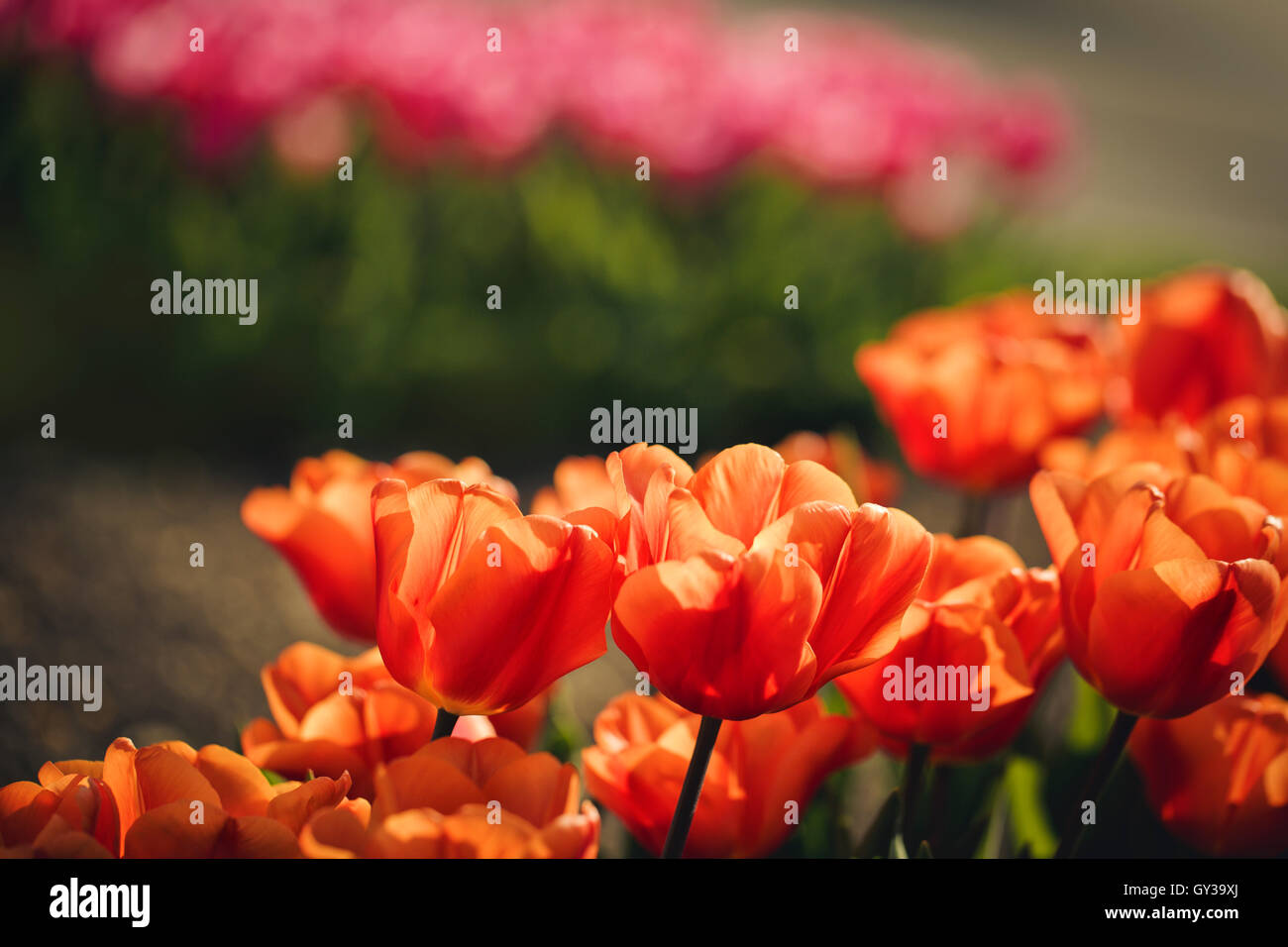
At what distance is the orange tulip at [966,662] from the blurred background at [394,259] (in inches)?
33.3

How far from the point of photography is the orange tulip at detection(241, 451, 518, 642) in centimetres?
55

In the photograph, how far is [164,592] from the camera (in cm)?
144

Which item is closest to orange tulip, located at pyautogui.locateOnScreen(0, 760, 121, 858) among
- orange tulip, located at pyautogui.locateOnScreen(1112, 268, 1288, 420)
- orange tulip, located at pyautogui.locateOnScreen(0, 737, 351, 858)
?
orange tulip, located at pyautogui.locateOnScreen(0, 737, 351, 858)

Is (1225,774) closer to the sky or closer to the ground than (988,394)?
closer to the ground

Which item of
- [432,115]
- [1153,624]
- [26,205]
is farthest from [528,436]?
[1153,624]

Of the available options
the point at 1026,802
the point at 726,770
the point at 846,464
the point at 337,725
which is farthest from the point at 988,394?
the point at 337,725

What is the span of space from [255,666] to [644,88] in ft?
4.26

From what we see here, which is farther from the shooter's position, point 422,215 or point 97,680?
point 422,215

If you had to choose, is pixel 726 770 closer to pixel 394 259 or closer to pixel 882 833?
pixel 882 833

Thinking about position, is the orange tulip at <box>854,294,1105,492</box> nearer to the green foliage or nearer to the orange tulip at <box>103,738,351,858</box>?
the orange tulip at <box>103,738,351,858</box>

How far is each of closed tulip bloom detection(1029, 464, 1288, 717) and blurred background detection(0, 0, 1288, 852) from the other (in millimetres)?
847

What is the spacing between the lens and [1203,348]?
2.57ft

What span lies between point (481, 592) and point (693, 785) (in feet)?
0.35
